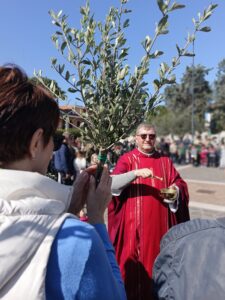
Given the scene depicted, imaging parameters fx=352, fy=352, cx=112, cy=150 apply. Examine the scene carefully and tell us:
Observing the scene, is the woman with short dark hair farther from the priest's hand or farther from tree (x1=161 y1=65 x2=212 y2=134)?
tree (x1=161 y1=65 x2=212 y2=134)

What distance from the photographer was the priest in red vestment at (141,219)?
2.95 meters

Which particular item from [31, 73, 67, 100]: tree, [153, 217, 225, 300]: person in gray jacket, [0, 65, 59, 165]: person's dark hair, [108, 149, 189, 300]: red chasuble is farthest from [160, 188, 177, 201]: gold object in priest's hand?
[0, 65, 59, 165]: person's dark hair

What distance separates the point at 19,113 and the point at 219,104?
5264 centimetres

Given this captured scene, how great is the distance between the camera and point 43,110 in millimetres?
1123

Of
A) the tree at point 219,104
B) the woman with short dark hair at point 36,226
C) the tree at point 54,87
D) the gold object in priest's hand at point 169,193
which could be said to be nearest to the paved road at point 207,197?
the gold object in priest's hand at point 169,193

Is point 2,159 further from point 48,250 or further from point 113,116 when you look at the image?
point 113,116

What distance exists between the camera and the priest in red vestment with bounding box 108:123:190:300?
116 inches

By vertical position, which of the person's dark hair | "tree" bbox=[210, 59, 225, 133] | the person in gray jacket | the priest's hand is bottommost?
the person in gray jacket

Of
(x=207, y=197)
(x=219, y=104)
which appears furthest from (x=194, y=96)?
(x=207, y=197)

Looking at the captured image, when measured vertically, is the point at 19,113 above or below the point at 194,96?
below

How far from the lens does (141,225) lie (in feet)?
9.86

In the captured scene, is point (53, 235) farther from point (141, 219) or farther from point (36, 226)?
point (141, 219)

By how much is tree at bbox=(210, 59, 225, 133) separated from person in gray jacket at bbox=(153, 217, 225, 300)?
4868cm

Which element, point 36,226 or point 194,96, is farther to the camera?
point 194,96
